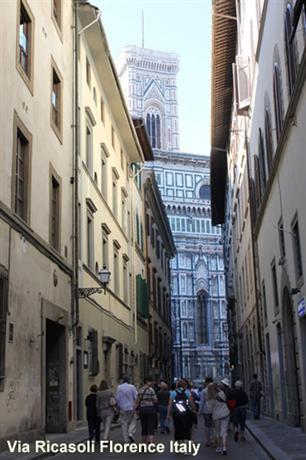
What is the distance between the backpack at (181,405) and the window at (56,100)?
30.9ft

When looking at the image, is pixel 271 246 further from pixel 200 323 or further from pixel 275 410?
pixel 200 323

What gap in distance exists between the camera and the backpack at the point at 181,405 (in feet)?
47.4

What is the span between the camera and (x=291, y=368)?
20.6m

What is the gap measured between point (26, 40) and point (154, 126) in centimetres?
11117

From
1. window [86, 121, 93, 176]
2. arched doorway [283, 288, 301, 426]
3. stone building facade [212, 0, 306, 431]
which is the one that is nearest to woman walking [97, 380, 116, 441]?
stone building facade [212, 0, 306, 431]

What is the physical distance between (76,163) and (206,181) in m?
92.2

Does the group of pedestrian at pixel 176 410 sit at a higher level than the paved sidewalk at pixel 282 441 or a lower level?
higher

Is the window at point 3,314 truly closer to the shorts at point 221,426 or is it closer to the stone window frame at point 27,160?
the stone window frame at point 27,160

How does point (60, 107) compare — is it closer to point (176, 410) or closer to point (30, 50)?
point (30, 50)

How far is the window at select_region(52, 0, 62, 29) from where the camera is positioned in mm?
21359

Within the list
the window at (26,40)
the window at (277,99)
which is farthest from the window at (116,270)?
the window at (26,40)

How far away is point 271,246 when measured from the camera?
2361 centimetres

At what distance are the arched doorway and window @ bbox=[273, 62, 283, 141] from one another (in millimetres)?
4875

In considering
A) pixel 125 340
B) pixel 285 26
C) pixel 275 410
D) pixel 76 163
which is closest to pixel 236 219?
pixel 125 340
